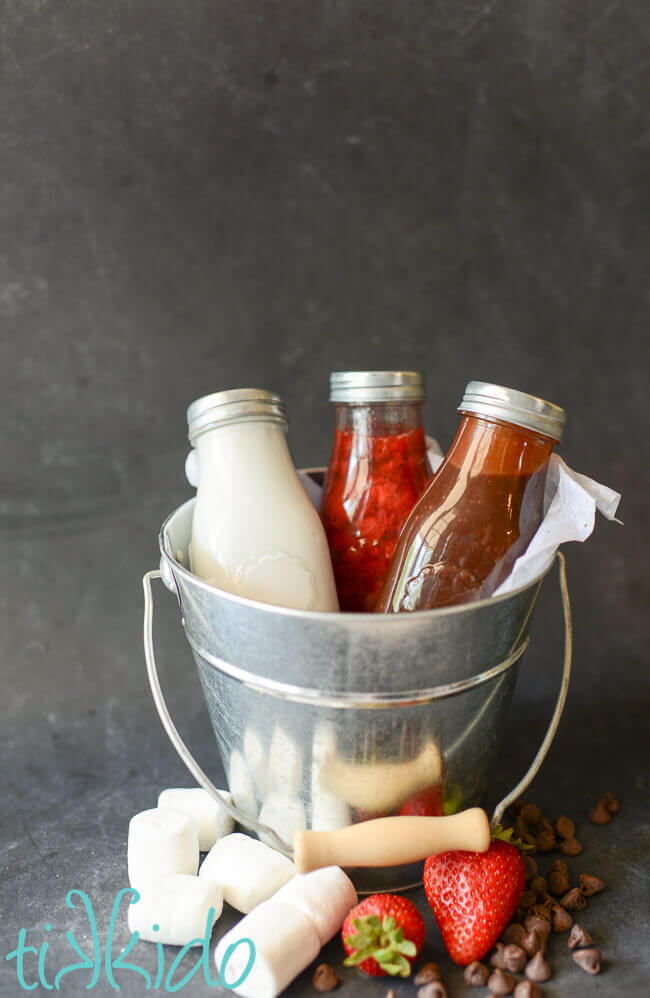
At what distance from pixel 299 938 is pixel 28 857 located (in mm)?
359

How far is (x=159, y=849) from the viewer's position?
907 mm

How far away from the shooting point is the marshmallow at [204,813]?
0.99m

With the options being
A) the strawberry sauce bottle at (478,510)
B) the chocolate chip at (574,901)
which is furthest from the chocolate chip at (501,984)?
the strawberry sauce bottle at (478,510)

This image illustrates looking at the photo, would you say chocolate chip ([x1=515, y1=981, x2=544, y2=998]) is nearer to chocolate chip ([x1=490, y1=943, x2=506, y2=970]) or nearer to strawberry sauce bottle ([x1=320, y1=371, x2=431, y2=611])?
chocolate chip ([x1=490, y1=943, x2=506, y2=970])

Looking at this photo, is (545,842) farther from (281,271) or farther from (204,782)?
(281,271)

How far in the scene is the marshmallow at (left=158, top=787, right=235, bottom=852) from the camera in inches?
39.1

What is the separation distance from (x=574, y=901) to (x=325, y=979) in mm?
263

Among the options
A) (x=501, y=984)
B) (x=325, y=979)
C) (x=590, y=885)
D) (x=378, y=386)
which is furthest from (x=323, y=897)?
(x=378, y=386)

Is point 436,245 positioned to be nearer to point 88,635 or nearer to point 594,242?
point 594,242

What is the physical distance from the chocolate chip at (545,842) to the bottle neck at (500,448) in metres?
0.41

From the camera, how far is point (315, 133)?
4.35 ft

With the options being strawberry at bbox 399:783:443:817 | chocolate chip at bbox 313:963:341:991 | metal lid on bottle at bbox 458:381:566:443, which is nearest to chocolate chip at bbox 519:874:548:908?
strawberry at bbox 399:783:443:817

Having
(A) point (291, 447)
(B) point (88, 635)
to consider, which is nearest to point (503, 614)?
(A) point (291, 447)

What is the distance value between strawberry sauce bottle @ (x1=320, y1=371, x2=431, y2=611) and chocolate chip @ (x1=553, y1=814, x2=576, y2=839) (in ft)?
1.06
